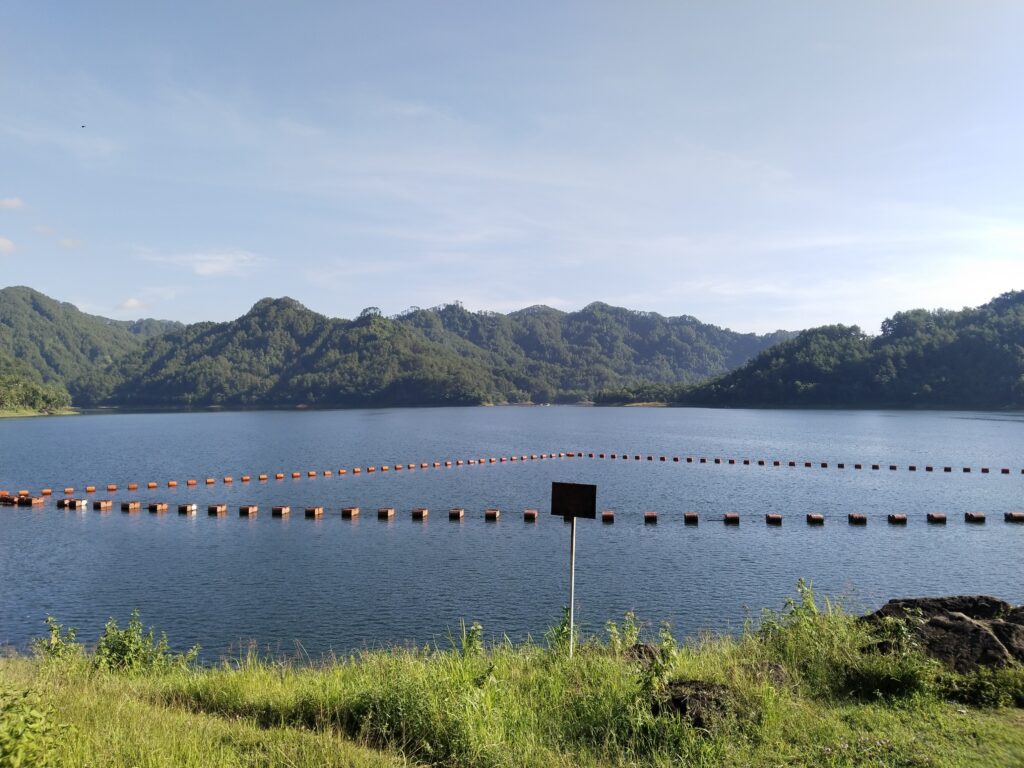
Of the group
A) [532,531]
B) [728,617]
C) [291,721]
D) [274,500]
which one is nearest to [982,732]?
[291,721]

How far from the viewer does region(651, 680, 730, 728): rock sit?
7543 millimetres

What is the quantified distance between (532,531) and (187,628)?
640 inches

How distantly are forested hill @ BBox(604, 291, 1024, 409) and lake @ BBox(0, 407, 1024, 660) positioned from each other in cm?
10646

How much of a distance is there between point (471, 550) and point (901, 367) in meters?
166

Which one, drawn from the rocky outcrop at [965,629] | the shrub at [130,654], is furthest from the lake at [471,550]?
the rocky outcrop at [965,629]

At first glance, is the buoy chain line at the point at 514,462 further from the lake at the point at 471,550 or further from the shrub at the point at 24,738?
the shrub at the point at 24,738

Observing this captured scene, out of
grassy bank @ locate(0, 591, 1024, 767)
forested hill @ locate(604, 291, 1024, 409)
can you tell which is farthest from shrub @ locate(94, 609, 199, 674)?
forested hill @ locate(604, 291, 1024, 409)

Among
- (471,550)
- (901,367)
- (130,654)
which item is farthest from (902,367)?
(130,654)

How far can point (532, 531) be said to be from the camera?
32.4m

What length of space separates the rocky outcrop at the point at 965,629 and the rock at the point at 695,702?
3418 millimetres

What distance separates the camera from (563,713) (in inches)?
325

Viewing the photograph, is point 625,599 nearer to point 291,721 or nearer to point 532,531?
point 532,531

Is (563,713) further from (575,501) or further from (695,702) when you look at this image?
(575,501)

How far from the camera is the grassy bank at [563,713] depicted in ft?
22.5
